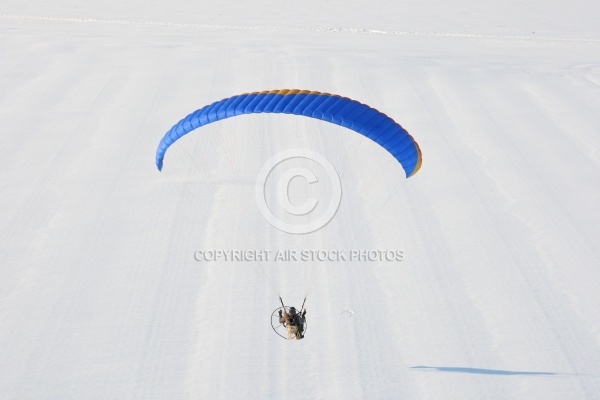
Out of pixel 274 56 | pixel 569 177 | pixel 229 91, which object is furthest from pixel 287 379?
pixel 274 56

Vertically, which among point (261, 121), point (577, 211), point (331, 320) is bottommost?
point (331, 320)

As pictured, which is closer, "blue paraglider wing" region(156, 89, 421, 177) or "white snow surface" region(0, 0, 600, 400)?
"blue paraglider wing" region(156, 89, 421, 177)

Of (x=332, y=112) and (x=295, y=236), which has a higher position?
(x=295, y=236)

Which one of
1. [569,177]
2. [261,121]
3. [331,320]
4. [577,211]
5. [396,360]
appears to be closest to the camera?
[396,360]

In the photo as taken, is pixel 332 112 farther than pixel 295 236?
No

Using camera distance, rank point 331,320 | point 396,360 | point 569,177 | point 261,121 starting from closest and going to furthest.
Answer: point 396,360 < point 331,320 < point 569,177 < point 261,121

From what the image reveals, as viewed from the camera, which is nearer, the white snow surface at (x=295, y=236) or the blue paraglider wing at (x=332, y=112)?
the blue paraglider wing at (x=332, y=112)

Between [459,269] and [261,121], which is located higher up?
[261,121]

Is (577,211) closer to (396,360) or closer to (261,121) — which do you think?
(396,360)
